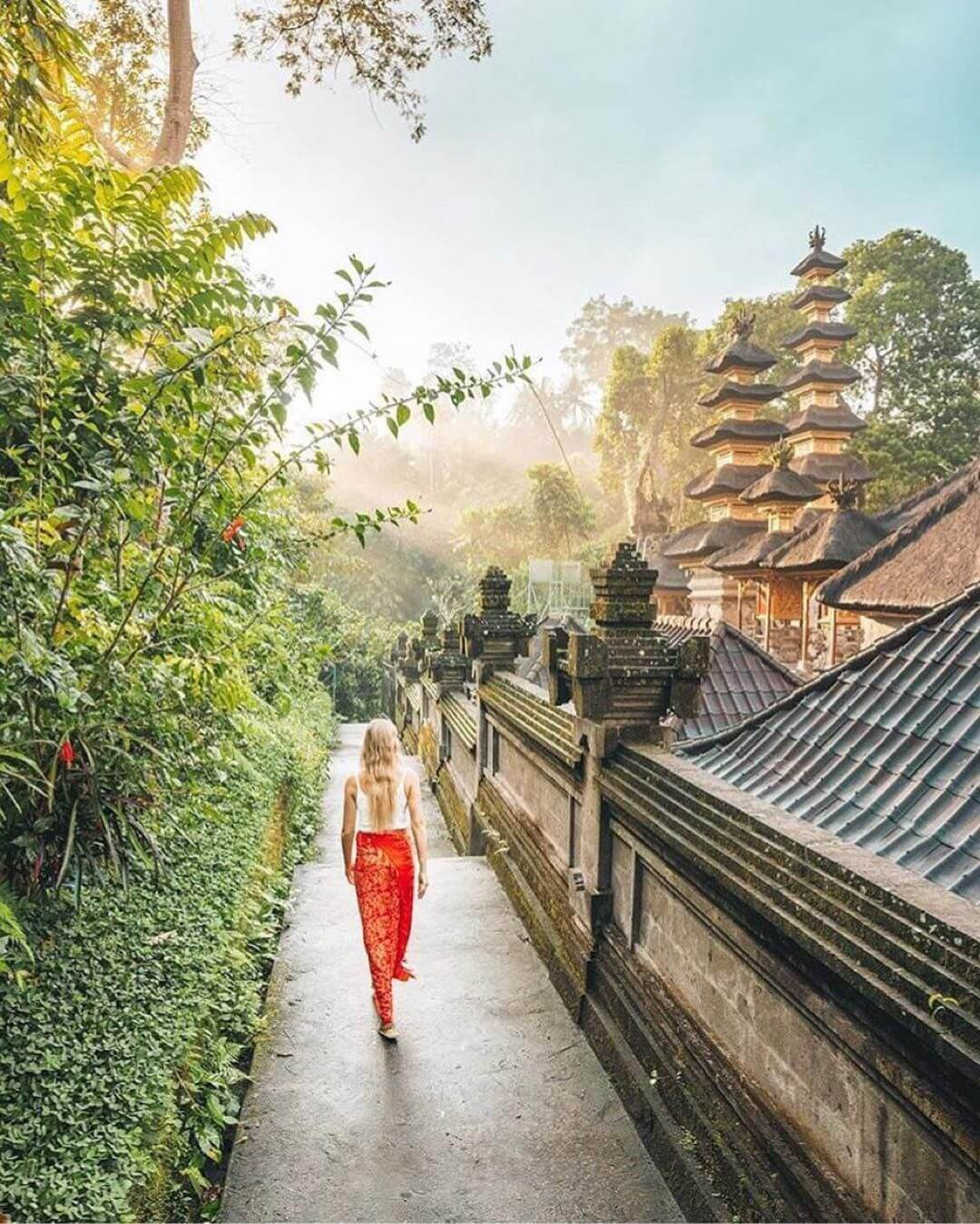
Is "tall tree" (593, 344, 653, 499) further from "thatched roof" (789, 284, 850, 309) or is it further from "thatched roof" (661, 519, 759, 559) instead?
"thatched roof" (661, 519, 759, 559)

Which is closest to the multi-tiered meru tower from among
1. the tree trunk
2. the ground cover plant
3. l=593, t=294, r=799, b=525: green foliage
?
l=593, t=294, r=799, b=525: green foliage

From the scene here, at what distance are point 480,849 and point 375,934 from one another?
411 centimetres

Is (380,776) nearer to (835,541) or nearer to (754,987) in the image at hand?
(754,987)

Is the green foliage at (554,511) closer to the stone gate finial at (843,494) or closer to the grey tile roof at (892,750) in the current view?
the stone gate finial at (843,494)

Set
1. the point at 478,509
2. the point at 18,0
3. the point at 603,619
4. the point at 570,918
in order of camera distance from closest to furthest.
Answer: the point at 18,0 < the point at 603,619 < the point at 570,918 < the point at 478,509

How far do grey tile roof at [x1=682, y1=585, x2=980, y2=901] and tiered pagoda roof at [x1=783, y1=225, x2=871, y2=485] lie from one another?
19901 mm

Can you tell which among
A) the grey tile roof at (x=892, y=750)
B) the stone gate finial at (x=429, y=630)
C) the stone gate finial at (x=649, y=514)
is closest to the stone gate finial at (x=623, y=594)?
the grey tile roof at (x=892, y=750)

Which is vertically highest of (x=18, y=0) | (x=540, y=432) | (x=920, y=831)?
(x=540, y=432)

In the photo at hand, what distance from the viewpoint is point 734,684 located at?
8727mm

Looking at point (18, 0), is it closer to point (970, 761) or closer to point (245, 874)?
point (245, 874)

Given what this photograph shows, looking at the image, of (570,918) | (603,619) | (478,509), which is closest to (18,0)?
(603,619)

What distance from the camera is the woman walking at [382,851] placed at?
159 inches

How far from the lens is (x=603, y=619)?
4.37 metres

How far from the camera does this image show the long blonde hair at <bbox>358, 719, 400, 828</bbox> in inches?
158
